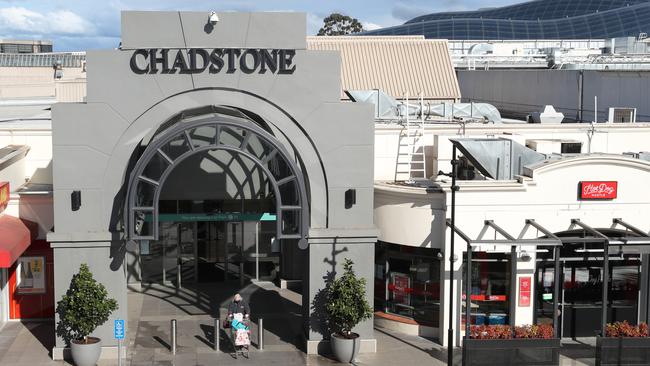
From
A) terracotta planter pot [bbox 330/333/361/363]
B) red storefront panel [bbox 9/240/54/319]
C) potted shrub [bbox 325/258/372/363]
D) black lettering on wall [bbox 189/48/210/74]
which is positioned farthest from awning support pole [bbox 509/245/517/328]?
red storefront panel [bbox 9/240/54/319]

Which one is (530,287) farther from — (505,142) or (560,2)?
(560,2)

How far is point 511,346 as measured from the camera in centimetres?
2475

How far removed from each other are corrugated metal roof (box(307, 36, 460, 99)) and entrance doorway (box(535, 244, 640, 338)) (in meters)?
16.7

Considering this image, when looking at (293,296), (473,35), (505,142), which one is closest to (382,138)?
(505,142)

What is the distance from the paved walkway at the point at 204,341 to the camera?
A: 981 inches

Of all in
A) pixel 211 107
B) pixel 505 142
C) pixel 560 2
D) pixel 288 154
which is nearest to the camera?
pixel 288 154

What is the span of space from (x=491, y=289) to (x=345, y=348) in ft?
17.1

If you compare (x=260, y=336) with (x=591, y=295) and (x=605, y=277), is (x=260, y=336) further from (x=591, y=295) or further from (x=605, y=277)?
(x=591, y=295)

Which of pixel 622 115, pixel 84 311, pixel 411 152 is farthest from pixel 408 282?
pixel 622 115

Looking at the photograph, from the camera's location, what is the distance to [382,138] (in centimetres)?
3052

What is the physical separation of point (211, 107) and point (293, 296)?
9.12 metres

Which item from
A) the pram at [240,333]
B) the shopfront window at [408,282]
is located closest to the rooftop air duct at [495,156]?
the shopfront window at [408,282]

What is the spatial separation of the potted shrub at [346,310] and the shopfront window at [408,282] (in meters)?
2.82

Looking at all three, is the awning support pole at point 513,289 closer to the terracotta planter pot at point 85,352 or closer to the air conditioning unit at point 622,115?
the terracotta planter pot at point 85,352
